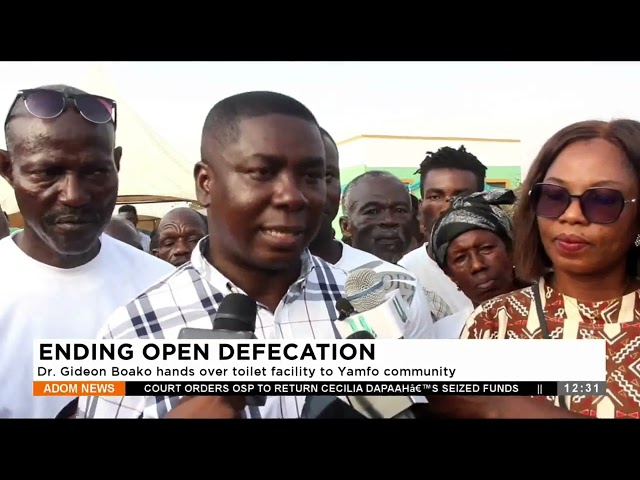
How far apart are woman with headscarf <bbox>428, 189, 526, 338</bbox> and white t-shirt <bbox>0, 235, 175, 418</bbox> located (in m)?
1.30

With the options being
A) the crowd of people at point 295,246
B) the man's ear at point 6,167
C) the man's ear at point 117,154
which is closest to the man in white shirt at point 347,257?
the crowd of people at point 295,246

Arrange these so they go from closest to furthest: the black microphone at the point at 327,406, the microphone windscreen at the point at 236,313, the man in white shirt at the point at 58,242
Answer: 1. the microphone windscreen at the point at 236,313
2. the man in white shirt at the point at 58,242
3. the black microphone at the point at 327,406

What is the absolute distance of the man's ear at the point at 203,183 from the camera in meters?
3.49

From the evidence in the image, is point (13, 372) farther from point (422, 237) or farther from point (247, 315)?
point (422, 237)

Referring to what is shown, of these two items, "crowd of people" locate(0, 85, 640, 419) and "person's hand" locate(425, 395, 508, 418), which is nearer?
"crowd of people" locate(0, 85, 640, 419)

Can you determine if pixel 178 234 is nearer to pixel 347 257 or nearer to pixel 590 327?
pixel 347 257

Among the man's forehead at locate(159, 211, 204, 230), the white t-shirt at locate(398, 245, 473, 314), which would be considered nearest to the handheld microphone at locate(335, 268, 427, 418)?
the white t-shirt at locate(398, 245, 473, 314)

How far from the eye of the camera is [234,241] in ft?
11.5

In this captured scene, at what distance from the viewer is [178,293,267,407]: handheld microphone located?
11.2 ft

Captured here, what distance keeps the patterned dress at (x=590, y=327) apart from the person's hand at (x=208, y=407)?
1191mm

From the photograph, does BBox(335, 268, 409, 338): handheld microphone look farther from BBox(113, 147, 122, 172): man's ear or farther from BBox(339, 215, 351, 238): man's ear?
BBox(113, 147, 122, 172): man's ear

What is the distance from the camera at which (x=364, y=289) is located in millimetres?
3504

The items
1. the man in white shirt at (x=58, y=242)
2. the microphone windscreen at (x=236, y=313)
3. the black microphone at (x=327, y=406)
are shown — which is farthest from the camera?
the black microphone at (x=327, y=406)

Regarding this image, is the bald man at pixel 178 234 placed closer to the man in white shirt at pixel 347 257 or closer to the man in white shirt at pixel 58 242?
the man in white shirt at pixel 58 242
